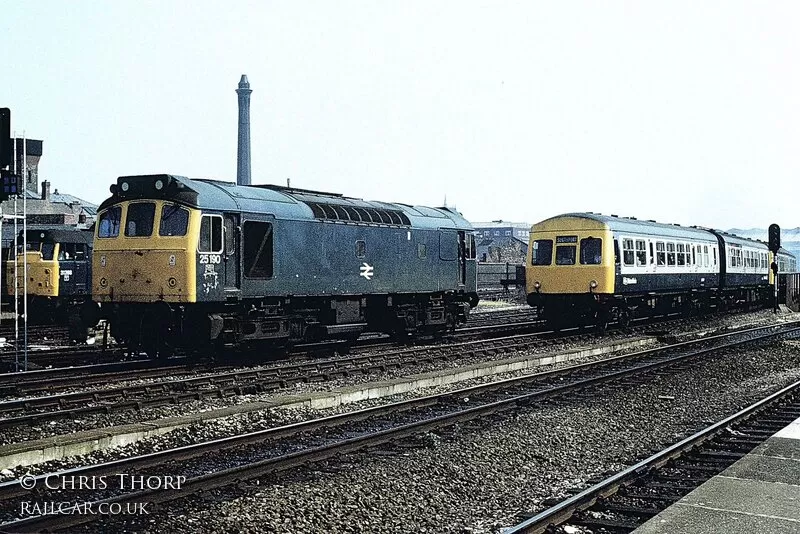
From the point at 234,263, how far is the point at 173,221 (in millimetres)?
1398

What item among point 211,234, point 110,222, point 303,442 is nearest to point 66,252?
point 110,222

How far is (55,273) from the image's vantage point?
29.2 m

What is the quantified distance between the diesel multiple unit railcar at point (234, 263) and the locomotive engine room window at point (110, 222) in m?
0.03

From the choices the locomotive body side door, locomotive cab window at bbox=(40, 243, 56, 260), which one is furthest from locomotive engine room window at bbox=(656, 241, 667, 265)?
locomotive cab window at bbox=(40, 243, 56, 260)

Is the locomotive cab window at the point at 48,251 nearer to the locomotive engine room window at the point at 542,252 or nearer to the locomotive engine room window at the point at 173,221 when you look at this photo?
the locomotive engine room window at the point at 173,221

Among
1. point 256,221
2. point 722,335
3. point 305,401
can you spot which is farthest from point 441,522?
point 722,335

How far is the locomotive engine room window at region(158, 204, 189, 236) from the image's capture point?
16625 mm

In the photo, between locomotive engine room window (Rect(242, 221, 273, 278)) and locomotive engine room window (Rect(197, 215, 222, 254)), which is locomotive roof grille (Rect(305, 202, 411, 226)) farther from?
locomotive engine room window (Rect(197, 215, 222, 254))

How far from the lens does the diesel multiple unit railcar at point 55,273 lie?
95.8ft

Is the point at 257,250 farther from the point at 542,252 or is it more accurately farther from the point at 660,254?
the point at 660,254

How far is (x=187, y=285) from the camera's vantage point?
16422 mm

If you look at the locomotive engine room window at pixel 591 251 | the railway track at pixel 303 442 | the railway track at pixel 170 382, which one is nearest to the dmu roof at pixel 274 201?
the railway track at pixel 170 382

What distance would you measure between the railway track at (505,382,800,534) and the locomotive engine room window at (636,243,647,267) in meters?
14.9

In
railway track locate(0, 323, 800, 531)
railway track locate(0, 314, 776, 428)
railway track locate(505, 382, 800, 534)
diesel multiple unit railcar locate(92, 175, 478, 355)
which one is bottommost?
railway track locate(505, 382, 800, 534)
